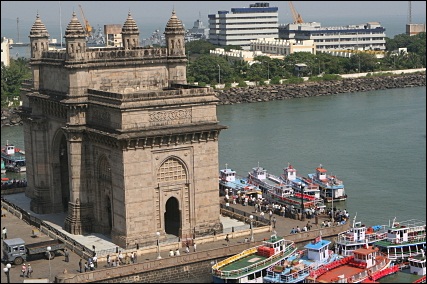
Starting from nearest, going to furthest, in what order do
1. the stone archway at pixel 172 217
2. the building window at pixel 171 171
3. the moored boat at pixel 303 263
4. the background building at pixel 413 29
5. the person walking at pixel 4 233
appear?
1. the moored boat at pixel 303 263
2. the building window at pixel 171 171
3. the stone archway at pixel 172 217
4. the person walking at pixel 4 233
5. the background building at pixel 413 29

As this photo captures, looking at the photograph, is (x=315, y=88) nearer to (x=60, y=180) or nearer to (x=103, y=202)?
(x=60, y=180)

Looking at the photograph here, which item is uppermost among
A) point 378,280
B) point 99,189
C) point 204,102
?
point 204,102

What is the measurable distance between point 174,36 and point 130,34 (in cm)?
273

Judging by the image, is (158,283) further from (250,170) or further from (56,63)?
(250,170)

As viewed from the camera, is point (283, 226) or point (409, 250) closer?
point (409, 250)

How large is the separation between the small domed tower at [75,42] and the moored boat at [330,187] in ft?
57.5

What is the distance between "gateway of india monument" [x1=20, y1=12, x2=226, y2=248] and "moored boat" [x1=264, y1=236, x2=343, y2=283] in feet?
14.6

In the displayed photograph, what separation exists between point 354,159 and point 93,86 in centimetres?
2587

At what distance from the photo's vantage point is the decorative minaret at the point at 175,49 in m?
40.5

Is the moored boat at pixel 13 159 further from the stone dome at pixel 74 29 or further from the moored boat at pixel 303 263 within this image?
the moored boat at pixel 303 263

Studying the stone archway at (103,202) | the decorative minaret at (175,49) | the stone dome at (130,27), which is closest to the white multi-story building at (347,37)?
the stone dome at (130,27)

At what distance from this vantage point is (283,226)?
132ft

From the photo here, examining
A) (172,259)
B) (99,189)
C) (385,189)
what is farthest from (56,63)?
(385,189)

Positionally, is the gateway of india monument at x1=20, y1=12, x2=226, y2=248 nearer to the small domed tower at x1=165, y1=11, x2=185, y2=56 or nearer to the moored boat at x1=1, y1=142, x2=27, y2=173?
the small domed tower at x1=165, y1=11, x2=185, y2=56
